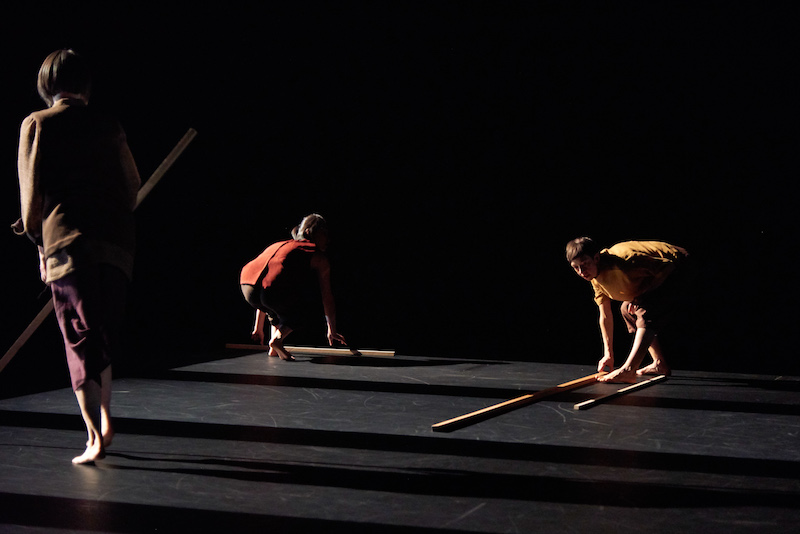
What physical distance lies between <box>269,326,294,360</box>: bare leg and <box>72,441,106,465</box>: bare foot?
3097 mm

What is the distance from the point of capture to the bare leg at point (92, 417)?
8.71 ft

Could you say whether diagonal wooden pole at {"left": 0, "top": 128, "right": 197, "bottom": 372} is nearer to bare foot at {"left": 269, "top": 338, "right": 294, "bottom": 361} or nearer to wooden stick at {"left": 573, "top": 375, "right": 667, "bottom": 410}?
wooden stick at {"left": 573, "top": 375, "right": 667, "bottom": 410}

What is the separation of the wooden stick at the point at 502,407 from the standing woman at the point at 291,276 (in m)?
1.61

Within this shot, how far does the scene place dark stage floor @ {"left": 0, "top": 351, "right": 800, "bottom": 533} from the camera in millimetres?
2184

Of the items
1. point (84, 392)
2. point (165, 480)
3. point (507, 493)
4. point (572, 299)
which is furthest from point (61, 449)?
point (572, 299)

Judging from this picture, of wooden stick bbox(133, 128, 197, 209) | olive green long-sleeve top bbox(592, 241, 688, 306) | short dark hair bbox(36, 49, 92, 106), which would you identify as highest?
short dark hair bbox(36, 49, 92, 106)

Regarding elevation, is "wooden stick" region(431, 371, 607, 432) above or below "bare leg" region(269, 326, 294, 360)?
below

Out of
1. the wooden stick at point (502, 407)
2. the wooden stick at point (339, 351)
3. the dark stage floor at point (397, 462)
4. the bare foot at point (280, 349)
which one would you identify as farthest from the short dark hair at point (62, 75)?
the wooden stick at point (339, 351)

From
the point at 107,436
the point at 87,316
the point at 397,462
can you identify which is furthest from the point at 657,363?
the point at 87,316

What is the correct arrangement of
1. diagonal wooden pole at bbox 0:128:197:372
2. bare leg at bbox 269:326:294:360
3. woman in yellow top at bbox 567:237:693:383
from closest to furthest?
diagonal wooden pole at bbox 0:128:197:372 < woman in yellow top at bbox 567:237:693:383 < bare leg at bbox 269:326:294:360

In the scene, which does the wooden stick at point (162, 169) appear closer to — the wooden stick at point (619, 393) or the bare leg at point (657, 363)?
the wooden stick at point (619, 393)

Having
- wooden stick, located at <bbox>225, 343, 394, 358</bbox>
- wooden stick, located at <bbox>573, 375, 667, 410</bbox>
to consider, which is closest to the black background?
wooden stick, located at <bbox>225, 343, 394, 358</bbox>

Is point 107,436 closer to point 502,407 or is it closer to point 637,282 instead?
point 502,407

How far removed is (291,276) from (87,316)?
120 inches
